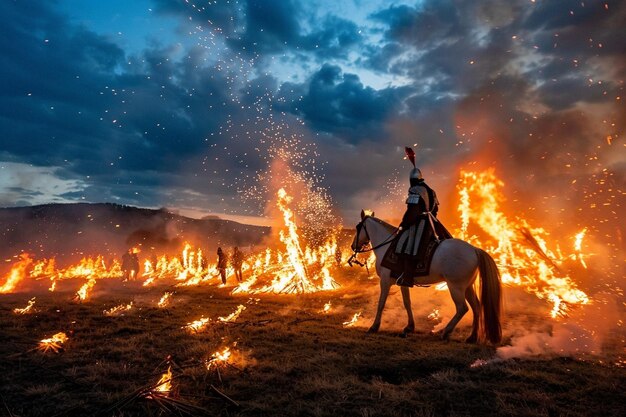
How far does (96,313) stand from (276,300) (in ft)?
25.7

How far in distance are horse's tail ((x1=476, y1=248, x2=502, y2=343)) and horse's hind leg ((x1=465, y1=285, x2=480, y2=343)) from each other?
0.16 m

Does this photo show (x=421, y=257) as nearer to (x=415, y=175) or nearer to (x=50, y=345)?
(x=415, y=175)

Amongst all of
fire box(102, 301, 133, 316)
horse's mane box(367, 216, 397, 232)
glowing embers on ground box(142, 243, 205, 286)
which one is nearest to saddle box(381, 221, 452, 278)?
horse's mane box(367, 216, 397, 232)

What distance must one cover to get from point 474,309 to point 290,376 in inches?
213

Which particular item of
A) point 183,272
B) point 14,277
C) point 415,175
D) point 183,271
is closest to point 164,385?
point 415,175

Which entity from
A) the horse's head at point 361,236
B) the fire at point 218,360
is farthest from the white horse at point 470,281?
the fire at point 218,360

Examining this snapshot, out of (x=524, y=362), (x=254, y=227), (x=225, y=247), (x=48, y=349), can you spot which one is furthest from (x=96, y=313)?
(x=254, y=227)

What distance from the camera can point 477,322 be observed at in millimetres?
8531

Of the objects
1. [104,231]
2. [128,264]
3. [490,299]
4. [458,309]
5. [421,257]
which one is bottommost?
[104,231]

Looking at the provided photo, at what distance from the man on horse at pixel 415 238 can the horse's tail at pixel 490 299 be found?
48.3 inches

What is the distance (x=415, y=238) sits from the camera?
9.16 metres

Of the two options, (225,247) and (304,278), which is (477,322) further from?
(225,247)

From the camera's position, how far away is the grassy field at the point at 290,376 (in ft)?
14.9

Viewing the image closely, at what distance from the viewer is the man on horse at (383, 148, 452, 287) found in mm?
9031
